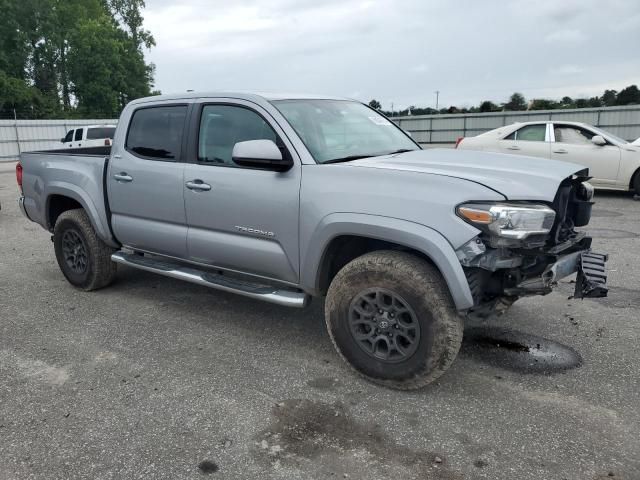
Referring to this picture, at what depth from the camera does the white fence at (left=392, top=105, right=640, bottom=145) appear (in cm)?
2319

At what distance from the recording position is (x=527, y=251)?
10.0 ft

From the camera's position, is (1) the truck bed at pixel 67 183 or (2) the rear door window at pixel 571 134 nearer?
(1) the truck bed at pixel 67 183

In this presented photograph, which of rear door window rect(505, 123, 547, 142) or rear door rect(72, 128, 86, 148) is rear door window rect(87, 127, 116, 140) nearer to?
rear door rect(72, 128, 86, 148)

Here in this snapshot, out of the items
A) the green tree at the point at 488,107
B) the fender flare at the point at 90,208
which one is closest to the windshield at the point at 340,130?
the fender flare at the point at 90,208

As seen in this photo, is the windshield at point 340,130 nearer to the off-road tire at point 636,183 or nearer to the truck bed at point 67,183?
the truck bed at point 67,183

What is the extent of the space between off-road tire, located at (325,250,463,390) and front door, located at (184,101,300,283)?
462 mm

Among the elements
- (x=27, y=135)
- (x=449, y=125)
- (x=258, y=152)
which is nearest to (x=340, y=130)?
(x=258, y=152)

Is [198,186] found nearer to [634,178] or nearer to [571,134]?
[571,134]

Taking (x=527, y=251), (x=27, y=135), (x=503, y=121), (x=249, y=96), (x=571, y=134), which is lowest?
(x=527, y=251)

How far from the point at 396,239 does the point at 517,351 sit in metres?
1.51

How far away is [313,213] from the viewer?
3.47m

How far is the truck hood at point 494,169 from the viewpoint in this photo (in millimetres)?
3068

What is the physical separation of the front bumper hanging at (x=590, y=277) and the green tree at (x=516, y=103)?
3760 cm

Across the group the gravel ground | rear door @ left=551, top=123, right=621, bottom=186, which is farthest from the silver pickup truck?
rear door @ left=551, top=123, right=621, bottom=186
